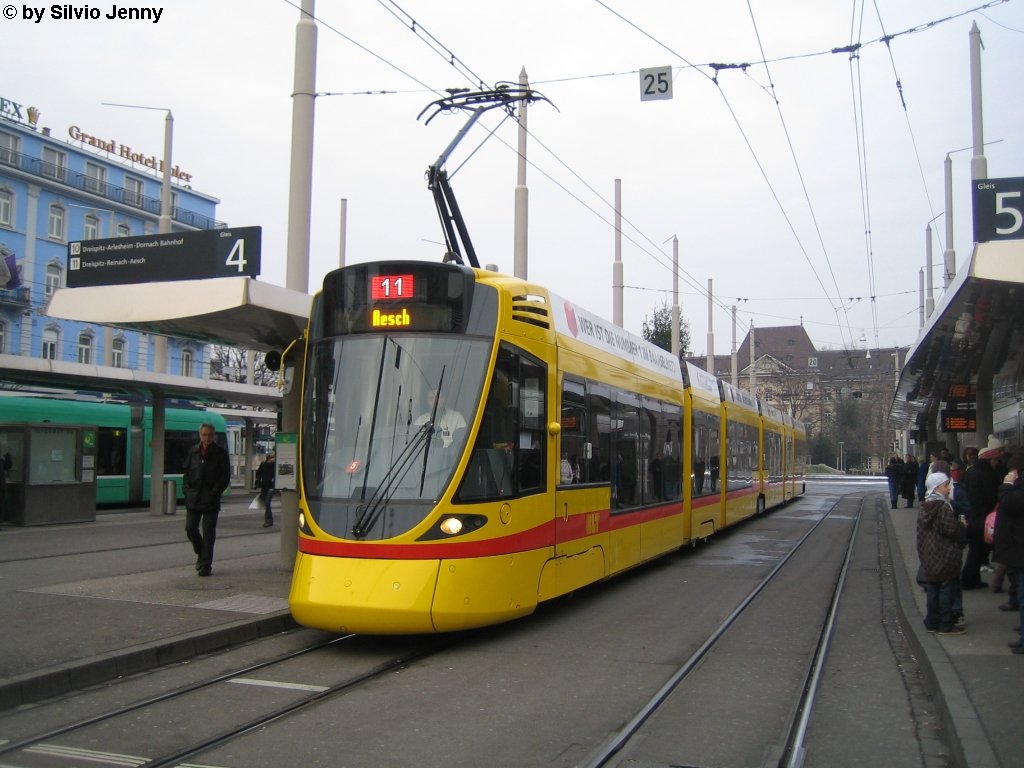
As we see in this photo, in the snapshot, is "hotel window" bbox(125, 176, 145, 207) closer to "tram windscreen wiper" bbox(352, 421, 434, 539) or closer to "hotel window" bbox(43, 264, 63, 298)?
"hotel window" bbox(43, 264, 63, 298)

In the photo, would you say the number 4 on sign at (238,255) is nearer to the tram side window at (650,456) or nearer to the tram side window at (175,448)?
the tram side window at (650,456)

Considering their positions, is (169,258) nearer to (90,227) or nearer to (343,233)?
(343,233)

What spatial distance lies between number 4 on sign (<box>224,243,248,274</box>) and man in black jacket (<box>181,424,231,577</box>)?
2024 mm

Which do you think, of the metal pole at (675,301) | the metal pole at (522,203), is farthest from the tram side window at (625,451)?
the metal pole at (675,301)

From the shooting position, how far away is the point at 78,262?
13344 millimetres

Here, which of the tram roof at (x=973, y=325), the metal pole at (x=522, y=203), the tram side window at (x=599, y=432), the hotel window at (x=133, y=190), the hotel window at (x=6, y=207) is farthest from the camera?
the hotel window at (x=133, y=190)

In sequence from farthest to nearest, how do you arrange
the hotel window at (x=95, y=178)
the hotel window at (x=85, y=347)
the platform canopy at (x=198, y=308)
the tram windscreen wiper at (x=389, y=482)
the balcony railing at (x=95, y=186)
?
the hotel window at (x=95, y=178) < the hotel window at (x=85, y=347) < the balcony railing at (x=95, y=186) < the platform canopy at (x=198, y=308) < the tram windscreen wiper at (x=389, y=482)

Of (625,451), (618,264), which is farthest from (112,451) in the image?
(625,451)

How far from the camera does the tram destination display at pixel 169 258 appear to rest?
1179 cm

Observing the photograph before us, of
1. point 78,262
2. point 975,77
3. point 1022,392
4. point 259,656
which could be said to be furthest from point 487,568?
point 1022,392

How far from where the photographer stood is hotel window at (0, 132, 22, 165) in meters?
43.0

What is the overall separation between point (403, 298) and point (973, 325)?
7.49 metres

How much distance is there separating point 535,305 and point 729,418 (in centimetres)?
1155

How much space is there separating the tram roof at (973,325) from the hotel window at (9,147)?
39564 millimetres
